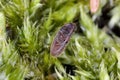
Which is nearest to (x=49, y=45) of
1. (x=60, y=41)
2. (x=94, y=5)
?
(x=60, y=41)

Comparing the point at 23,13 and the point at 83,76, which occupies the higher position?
the point at 23,13

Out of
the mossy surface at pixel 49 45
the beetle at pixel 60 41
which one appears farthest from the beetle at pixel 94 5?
the beetle at pixel 60 41

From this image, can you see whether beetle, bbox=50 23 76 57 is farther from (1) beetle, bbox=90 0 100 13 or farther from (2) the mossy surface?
(1) beetle, bbox=90 0 100 13

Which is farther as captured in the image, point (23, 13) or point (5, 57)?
point (23, 13)

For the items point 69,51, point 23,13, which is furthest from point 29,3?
point 69,51

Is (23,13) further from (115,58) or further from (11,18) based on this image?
(115,58)

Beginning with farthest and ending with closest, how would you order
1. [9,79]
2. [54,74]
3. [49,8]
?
[49,8]
[54,74]
[9,79]

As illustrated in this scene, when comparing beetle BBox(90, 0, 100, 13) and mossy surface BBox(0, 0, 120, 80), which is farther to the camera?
beetle BBox(90, 0, 100, 13)

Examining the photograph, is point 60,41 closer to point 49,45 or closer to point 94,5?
point 49,45

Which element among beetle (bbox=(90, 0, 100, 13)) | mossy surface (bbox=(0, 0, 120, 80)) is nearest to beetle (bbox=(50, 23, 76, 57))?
mossy surface (bbox=(0, 0, 120, 80))
